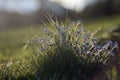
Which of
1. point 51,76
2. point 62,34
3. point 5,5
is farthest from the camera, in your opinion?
point 5,5

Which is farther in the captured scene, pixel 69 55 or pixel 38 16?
pixel 38 16

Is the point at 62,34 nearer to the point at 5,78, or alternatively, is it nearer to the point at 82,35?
the point at 82,35

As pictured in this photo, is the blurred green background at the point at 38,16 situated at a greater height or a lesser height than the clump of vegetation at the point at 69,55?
greater

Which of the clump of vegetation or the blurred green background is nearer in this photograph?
the clump of vegetation

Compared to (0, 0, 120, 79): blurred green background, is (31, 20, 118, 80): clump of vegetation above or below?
below

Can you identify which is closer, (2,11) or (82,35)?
(82,35)

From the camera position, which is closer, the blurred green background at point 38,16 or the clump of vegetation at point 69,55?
the clump of vegetation at point 69,55

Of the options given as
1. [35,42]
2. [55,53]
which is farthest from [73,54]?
[35,42]

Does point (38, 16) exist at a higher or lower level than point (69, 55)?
higher
